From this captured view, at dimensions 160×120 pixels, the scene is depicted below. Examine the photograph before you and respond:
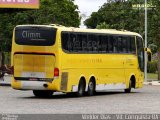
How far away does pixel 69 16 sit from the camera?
8219cm

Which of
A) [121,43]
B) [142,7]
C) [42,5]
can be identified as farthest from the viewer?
[42,5]

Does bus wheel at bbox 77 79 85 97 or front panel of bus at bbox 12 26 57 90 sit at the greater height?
front panel of bus at bbox 12 26 57 90

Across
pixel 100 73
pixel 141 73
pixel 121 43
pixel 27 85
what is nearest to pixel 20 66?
pixel 27 85

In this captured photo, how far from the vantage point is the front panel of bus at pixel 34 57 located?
27.5 m

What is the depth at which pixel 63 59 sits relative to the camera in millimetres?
27891

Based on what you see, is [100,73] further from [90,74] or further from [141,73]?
[141,73]

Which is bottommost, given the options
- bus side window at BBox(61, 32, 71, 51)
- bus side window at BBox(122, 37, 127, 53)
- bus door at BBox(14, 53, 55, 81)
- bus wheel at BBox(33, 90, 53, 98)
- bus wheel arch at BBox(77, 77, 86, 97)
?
bus wheel at BBox(33, 90, 53, 98)

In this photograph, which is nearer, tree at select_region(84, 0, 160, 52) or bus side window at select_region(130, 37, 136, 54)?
bus side window at select_region(130, 37, 136, 54)

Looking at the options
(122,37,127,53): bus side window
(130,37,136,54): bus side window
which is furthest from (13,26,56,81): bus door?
(130,37,136,54): bus side window

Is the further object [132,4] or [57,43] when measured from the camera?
[132,4]

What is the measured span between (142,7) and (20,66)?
39.4 meters

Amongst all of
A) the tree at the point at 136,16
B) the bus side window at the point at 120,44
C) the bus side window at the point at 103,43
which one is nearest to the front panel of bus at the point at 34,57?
the bus side window at the point at 103,43

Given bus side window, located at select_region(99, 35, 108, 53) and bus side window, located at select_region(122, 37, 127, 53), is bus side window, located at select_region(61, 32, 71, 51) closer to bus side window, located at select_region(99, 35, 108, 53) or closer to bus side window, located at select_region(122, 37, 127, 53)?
bus side window, located at select_region(99, 35, 108, 53)

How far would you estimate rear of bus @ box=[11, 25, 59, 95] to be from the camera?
27516 mm
